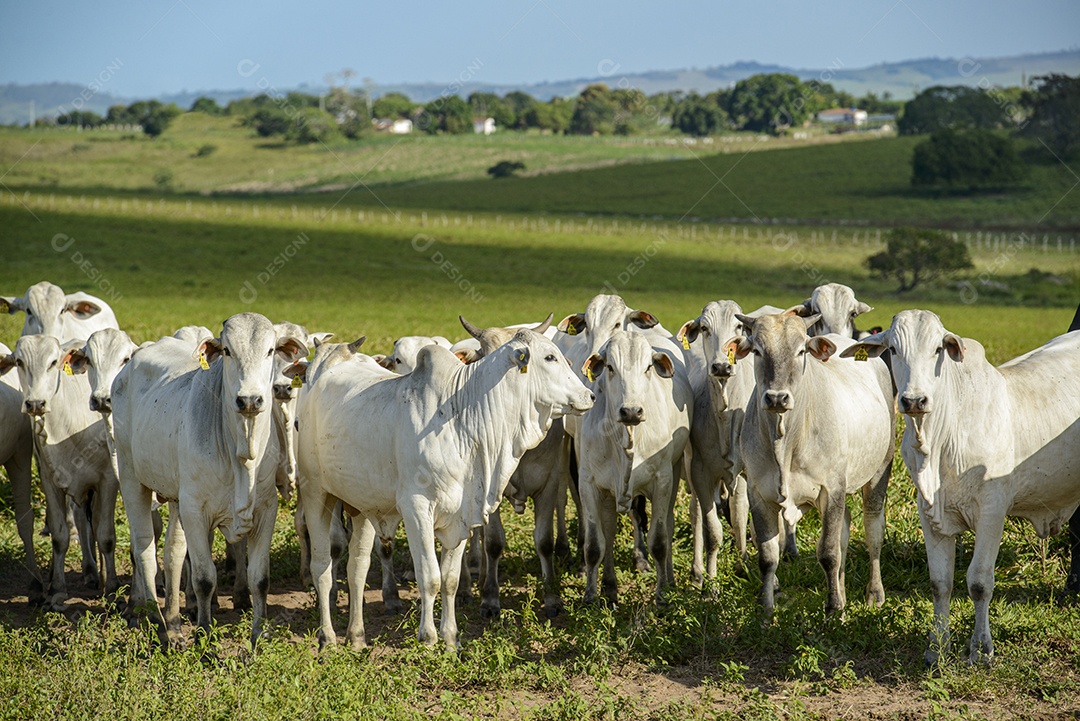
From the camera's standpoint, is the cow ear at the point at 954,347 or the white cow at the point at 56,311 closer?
the cow ear at the point at 954,347

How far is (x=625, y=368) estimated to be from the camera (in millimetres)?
8938

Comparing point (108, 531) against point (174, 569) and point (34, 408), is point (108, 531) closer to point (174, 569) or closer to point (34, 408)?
point (34, 408)

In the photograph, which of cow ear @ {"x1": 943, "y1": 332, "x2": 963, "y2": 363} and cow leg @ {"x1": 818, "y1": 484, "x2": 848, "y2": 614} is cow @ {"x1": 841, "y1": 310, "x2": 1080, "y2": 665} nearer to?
cow ear @ {"x1": 943, "y1": 332, "x2": 963, "y2": 363}

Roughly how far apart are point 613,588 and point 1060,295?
140 feet

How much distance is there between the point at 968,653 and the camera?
7875 millimetres

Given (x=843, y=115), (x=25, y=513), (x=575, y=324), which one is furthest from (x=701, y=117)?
(x=25, y=513)

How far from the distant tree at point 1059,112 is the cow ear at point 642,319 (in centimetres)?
7330

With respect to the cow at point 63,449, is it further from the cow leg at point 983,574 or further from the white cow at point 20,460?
the cow leg at point 983,574

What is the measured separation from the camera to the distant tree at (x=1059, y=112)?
74938 mm

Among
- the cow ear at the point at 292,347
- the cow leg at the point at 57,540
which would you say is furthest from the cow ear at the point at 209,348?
the cow leg at the point at 57,540

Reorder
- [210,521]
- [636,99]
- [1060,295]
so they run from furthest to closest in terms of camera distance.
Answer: [636,99] < [1060,295] < [210,521]

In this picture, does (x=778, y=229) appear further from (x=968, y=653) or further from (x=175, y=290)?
(x=968, y=653)

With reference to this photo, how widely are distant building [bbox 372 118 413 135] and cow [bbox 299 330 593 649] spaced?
106 meters

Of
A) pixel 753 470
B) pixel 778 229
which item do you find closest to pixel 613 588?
pixel 753 470
